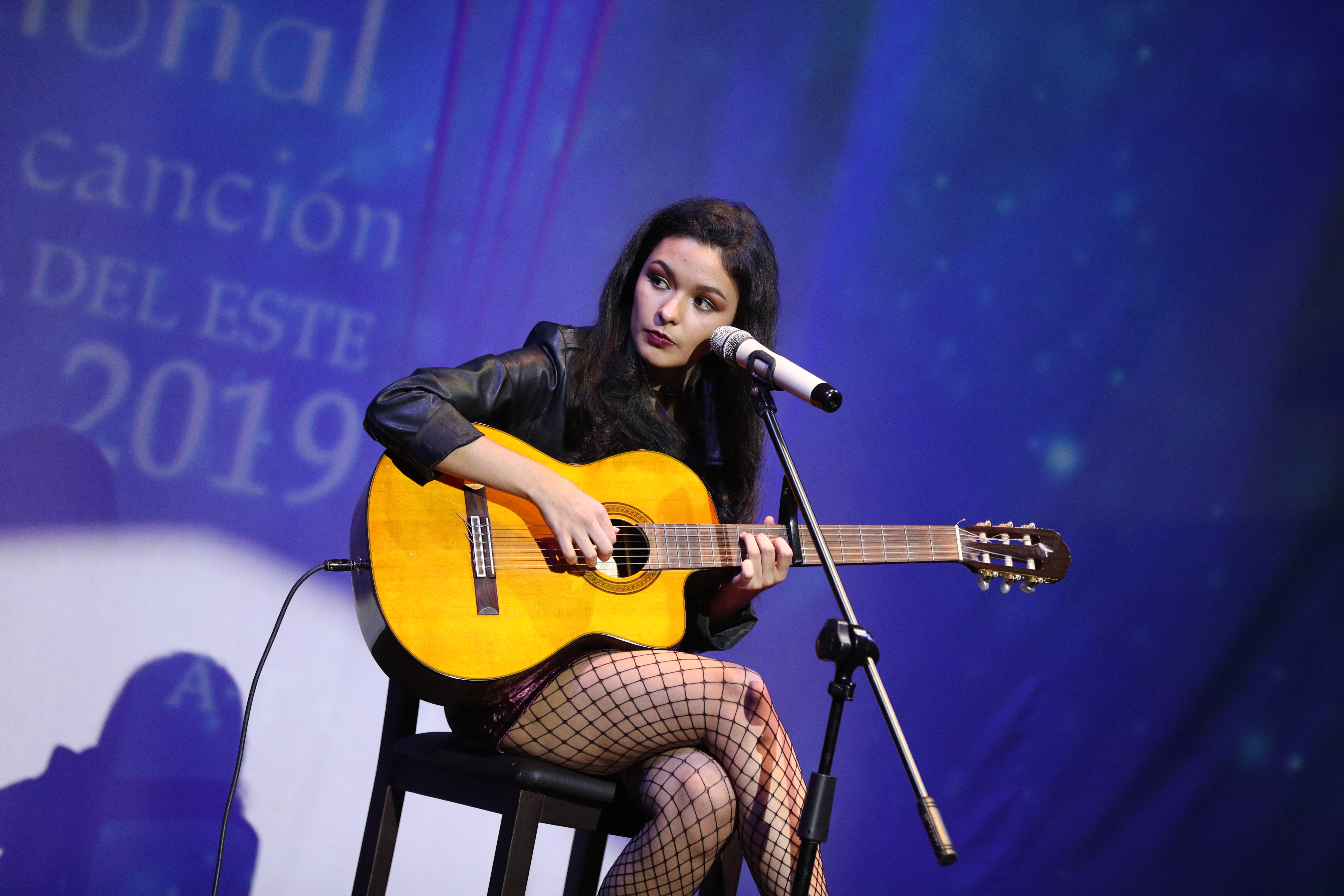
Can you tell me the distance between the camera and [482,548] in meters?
1.84

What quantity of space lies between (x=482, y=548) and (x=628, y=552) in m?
0.31

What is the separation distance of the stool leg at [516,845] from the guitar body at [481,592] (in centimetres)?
20

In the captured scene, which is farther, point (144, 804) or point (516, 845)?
point (144, 804)

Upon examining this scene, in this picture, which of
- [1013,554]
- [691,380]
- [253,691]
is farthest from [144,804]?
[1013,554]

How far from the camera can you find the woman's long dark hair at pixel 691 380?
2238mm

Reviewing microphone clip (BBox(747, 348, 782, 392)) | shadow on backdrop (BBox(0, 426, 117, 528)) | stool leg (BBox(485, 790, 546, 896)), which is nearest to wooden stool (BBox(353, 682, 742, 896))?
stool leg (BBox(485, 790, 546, 896))

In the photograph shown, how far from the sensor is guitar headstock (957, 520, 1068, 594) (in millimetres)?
2305

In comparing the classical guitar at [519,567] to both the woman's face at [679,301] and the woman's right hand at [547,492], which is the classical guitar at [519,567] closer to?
the woman's right hand at [547,492]

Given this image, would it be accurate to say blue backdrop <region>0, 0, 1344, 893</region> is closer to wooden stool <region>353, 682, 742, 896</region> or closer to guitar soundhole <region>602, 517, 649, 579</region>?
wooden stool <region>353, 682, 742, 896</region>

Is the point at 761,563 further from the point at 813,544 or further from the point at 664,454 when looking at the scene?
the point at 664,454

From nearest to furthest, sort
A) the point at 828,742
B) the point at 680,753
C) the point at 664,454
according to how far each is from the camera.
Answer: the point at 828,742 → the point at 680,753 → the point at 664,454

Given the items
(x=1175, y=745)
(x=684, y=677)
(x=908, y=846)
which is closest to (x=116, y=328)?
(x=684, y=677)

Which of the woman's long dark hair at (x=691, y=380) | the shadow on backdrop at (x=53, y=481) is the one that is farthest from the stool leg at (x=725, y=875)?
the shadow on backdrop at (x=53, y=481)

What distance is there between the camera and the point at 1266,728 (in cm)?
357
